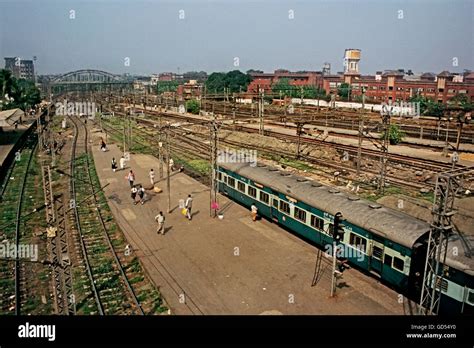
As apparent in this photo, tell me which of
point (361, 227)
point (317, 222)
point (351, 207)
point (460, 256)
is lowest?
point (317, 222)

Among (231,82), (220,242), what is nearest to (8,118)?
(220,242)

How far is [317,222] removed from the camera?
56.4ft

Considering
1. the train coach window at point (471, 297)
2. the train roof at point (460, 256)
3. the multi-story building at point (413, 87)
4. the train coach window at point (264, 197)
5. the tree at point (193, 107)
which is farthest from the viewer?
the tree at point (193, 107)

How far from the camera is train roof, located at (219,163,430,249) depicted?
1367 centimetres

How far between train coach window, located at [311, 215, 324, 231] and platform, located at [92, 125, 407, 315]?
3.73ft

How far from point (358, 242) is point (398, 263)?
1924 millimetres

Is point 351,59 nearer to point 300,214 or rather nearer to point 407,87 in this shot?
point 407,87

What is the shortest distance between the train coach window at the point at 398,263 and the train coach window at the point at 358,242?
4.58ft

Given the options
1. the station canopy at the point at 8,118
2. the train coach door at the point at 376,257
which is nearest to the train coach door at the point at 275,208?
the train coach door at the point at 376,257

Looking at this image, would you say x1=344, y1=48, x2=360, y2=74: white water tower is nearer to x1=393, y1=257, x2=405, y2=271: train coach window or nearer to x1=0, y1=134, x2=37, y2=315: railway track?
x1=0, y1=134, x2=37, y2=315: railway track

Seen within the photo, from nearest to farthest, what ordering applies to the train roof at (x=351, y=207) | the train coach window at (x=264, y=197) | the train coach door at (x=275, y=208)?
the train roof at (x=351, y=207) → the train coach door at (x=275, y=208) → the train coach window at (x=264, y=197)

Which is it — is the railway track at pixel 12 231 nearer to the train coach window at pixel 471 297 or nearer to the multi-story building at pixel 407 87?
the train coach window at pixel 471 297

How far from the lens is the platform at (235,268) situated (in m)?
13.3

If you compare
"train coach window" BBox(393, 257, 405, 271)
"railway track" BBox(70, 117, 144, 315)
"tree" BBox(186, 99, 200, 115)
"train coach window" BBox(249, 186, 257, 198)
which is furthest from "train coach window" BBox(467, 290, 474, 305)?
"tree" BBox(186, 99, 200, 115)
